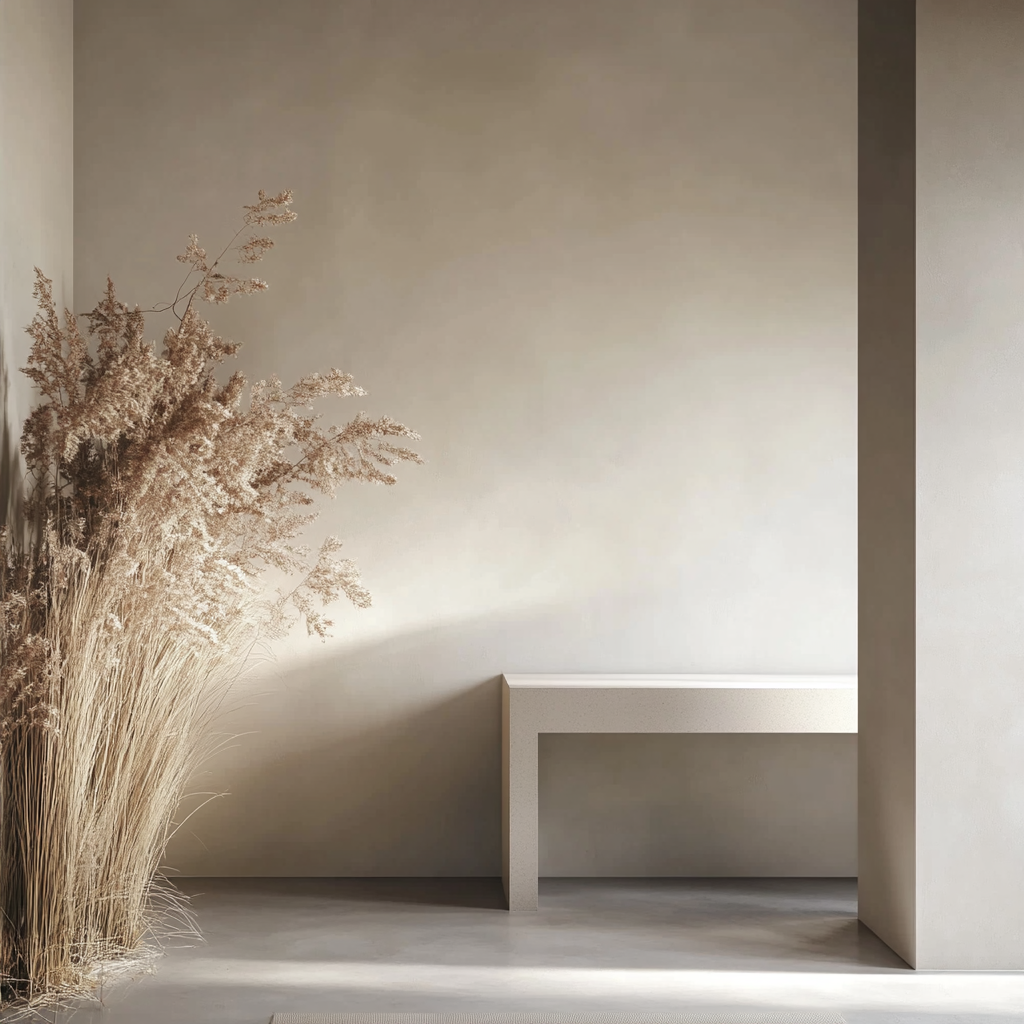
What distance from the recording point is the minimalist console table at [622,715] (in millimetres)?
3447

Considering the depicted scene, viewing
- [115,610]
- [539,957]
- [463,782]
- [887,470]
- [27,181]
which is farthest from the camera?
[463,782]

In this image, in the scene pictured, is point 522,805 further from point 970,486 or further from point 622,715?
point 970,486

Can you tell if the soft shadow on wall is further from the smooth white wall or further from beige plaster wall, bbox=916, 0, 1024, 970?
beige plaster wall, bbox=916, 0, 1024, 970

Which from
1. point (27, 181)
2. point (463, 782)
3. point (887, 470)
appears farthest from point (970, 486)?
point (27, 181)

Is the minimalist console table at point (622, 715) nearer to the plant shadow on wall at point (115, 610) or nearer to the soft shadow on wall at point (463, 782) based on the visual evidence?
the soft shadow on wall at point (463, 782)

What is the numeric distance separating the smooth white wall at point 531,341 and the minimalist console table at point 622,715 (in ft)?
1.51

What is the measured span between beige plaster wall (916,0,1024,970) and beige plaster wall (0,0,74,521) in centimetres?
264

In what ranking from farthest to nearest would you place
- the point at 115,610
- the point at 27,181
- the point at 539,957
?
1. the point at 27,181
2. the point at 539,957
3. the point at 115,610

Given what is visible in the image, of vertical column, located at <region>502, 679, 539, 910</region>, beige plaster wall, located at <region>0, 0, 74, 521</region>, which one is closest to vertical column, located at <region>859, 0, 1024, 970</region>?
vertical column, located at <region>502, 679, 539, 910</region>

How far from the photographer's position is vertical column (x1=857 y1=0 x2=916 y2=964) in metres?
2.98

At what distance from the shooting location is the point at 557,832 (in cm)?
391

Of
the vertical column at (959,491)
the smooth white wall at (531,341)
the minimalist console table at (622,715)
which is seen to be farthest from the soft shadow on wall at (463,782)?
the vertical column at (959,491)

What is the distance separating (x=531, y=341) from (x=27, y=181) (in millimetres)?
1778

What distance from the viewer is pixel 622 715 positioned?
3.46 m
